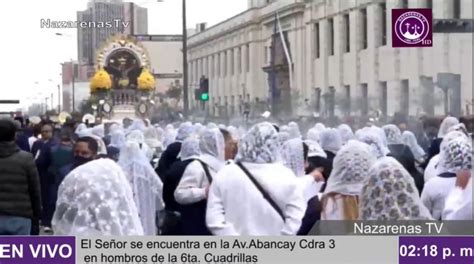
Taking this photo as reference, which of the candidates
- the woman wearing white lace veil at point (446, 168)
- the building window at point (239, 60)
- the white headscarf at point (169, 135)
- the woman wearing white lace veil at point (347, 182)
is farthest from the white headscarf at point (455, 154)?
the white headscarf at point (169, 135)

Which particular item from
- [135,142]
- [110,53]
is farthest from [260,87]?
[135,142]

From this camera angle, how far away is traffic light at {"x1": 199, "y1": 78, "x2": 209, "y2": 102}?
7.14 metres

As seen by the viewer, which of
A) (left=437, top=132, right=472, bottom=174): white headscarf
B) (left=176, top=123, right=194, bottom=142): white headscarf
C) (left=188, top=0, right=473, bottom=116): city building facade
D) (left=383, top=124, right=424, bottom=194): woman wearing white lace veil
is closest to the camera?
(left=188, top=0, right=473, bottom=116): city building facade

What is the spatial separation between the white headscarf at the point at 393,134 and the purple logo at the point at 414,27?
1.49 ft

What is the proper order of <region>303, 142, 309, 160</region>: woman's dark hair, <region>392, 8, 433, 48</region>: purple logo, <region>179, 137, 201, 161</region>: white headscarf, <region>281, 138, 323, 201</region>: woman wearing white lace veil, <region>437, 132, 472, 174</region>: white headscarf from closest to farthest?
<region>392, 8, 433, 48</region>: purple logo
<region>437, 132, 472, 174</region>: white headscarf
<region>281, 138, 323, 201</region>: woman wearing white lace veil
<region>303, 142, 309, 160</region>: woman's dark hair
<region>179, 137, 201, 161</region>: white headscarf

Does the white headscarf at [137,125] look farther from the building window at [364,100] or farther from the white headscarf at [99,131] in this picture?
the building window at [364,100]

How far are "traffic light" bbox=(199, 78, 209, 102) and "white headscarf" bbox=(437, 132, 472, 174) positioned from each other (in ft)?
3.61

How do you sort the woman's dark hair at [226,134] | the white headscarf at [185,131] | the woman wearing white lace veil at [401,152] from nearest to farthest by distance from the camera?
the woman wearing white lace veil at [401,152] < the woman's dark hair at [226,134] < the white headscarf at [185,131]

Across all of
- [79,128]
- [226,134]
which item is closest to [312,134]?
[226,134]

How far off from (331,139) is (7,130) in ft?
5.14

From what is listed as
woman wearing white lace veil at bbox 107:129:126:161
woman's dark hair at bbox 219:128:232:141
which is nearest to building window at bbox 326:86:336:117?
woman's dark hair at bbox 219:128:232:141

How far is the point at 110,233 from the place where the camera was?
6.80m

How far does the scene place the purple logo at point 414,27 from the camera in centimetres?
687

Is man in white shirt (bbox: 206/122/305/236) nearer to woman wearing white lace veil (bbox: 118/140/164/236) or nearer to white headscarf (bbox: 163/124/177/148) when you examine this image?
white headscarf (bbox: 163/124/177/148)
